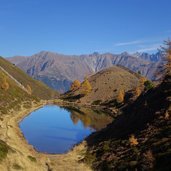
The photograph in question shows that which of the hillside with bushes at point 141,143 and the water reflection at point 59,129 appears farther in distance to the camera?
the water reflection at point 59,129

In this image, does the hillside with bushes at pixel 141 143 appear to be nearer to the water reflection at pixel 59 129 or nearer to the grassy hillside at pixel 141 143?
the grassy hillside at pixel 141 143

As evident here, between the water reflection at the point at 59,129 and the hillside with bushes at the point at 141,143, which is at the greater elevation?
the water reflection at the point at 59,129

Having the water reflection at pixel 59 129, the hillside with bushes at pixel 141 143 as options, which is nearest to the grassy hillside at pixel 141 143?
the hillside with bushes at pixel 141 143

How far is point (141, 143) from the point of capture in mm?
58500

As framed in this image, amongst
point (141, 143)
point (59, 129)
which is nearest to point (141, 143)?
point (141, 143)

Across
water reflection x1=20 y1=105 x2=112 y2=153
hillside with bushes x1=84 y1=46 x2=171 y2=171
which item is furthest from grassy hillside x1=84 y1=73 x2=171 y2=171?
water reflection x1=20 y1=105 x2=112 y2=153

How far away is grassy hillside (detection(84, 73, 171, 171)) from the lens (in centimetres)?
4805

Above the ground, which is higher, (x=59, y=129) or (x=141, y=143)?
(x=59, y=129)

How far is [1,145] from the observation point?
165ft

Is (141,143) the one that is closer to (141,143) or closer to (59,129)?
(141,143)

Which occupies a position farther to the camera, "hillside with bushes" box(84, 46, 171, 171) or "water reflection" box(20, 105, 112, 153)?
"water reflection" box(20, 105, 112, 153)

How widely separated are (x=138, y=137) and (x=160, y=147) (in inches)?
474

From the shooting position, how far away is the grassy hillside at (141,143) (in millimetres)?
48050

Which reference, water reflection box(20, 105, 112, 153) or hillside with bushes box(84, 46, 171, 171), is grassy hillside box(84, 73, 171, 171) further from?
water reflection box(20, 105, 112, 153)
